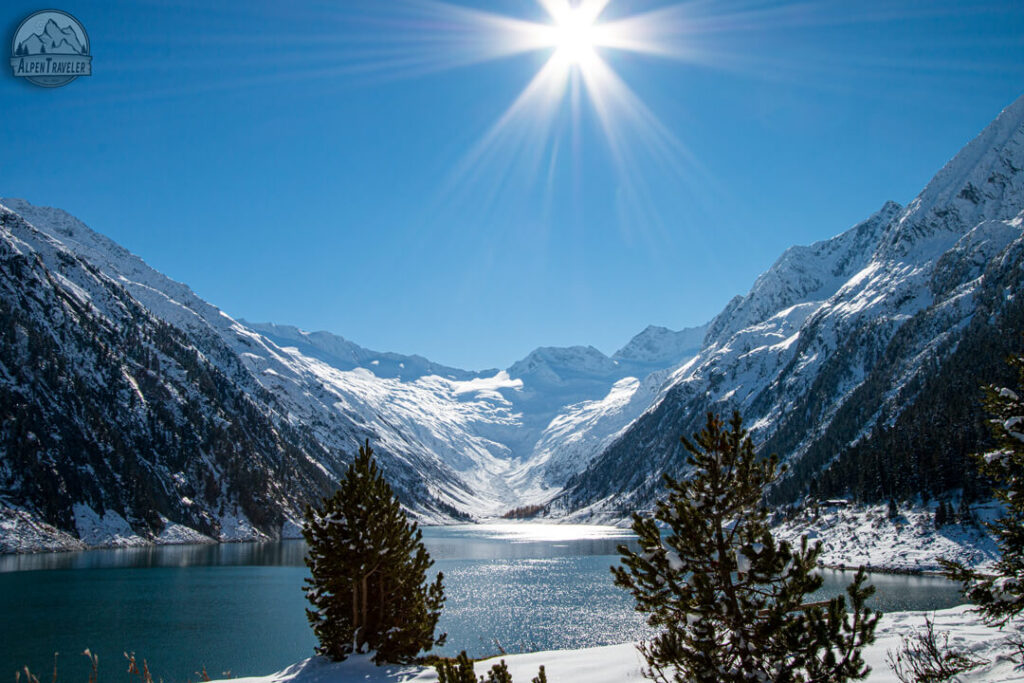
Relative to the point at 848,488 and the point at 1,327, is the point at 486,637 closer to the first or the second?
the point at 848,488

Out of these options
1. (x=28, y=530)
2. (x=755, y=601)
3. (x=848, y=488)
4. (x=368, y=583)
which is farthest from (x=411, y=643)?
(x=28, y=530)

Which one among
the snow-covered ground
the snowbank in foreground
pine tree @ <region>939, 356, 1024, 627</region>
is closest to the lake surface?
the snow-covered ground

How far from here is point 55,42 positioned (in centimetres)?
8500

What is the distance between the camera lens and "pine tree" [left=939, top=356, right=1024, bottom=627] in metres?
13.9

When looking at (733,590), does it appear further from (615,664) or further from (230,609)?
(230,609)

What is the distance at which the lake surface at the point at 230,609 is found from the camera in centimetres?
4913

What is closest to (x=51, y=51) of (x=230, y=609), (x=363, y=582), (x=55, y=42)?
(x=55, y=42)

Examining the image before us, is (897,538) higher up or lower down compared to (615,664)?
lower down

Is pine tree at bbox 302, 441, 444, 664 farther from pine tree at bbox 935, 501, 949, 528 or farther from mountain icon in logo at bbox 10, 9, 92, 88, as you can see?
pine tree at bbox 935, 501, 949, 528

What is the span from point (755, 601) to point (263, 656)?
163 ft

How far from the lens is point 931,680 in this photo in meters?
11.8

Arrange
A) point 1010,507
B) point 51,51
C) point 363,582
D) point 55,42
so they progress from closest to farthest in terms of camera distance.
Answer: point 1010,507, point 363,582, point 51,51, point 55,42

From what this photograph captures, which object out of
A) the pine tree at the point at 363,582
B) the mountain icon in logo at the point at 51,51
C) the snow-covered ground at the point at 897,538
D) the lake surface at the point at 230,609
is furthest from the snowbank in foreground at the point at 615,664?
the mountain icon in logo at the point at 51,51

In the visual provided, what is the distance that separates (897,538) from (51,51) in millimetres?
143721
